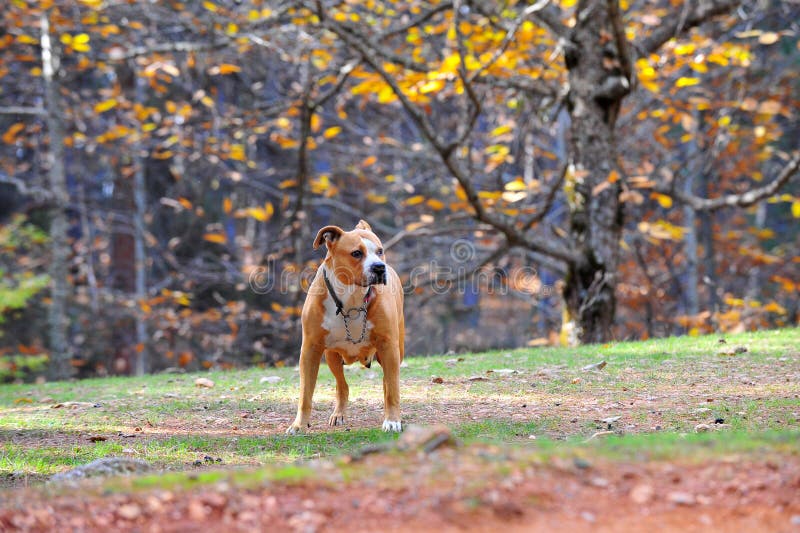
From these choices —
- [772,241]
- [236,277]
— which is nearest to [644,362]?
[236,277]

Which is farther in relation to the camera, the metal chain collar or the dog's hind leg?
the dog's hind leg

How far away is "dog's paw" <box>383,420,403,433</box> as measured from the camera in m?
6.08

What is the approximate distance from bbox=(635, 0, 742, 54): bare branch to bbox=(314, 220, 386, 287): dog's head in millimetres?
6842

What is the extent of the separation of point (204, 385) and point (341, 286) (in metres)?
3.53

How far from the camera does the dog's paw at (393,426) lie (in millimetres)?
6084

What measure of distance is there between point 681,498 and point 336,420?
3.64 metres

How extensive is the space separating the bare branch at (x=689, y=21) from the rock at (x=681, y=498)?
9127 mm

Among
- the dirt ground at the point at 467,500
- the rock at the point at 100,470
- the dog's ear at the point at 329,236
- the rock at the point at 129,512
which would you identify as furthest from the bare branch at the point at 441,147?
the rock at the point at 129,512

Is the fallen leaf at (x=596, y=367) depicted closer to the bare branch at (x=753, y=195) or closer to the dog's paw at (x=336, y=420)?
the dog's paw at (x=336, y=420)

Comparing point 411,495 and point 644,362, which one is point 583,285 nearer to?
point 644,362

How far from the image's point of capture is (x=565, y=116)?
1705 cm

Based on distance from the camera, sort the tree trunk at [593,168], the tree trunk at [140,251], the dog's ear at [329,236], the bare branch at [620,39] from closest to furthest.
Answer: the dog's ear at [329,236] < the bare branch at [620,39] < the tree trunk at [593,168] < the tree trunk at [140,251]

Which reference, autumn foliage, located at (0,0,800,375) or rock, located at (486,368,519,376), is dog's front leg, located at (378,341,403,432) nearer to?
rock, located at (486,368,519,376)

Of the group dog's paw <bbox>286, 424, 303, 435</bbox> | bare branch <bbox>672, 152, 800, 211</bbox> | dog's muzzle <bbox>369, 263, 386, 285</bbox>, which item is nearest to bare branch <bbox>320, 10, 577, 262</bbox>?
bare branch <bbox>672, 152, 800, 211</bbox>
